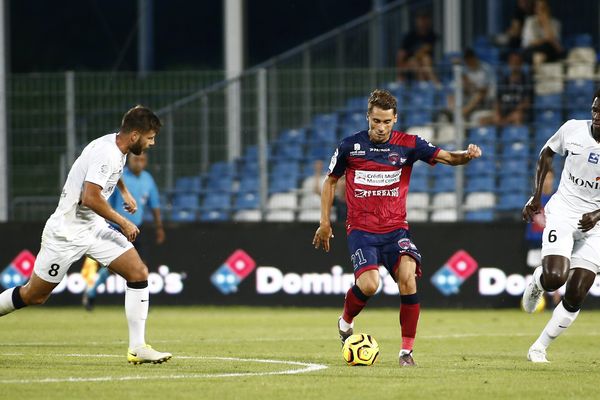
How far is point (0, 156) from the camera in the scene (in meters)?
18.8

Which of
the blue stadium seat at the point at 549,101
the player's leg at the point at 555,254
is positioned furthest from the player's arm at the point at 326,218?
the blue stadium seat at the point at 549,101

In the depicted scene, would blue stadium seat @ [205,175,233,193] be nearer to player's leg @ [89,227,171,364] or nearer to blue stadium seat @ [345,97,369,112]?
blue stadium seat @ [345,97,369,112]

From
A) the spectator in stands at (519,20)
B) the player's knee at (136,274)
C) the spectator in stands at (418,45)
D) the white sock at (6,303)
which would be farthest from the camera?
the spectator in stands at (418,45)

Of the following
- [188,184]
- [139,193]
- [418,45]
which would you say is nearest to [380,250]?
[139,193]

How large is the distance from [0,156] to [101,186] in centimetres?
957

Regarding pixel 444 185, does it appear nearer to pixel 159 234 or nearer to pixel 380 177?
pixel 159 234

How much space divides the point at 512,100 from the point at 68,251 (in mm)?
10739

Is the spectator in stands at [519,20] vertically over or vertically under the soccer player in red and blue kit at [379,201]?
over

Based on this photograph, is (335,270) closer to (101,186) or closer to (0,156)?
(0,156)

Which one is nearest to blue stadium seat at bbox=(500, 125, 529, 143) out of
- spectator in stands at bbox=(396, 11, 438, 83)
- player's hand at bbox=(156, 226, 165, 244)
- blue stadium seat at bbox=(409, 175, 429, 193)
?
blue stadium seat at bbox=(409, 175, 429, 193)

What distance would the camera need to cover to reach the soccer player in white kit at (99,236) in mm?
9805

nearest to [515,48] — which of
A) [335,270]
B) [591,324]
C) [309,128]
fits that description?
[309,128]

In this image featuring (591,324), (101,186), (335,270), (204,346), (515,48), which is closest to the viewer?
(101,186)

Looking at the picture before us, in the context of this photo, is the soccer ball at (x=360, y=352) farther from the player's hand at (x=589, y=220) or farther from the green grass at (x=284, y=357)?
the player's hand at (x=589, y=220)
